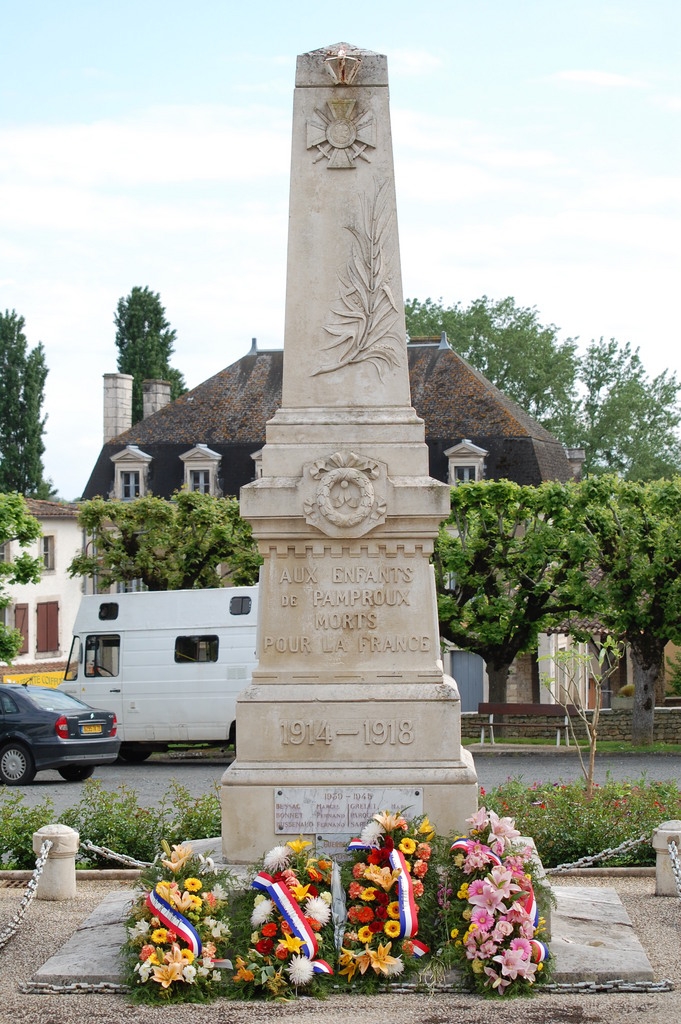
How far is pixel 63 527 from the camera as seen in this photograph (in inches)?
2024

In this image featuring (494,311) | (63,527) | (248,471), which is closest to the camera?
(248,471)

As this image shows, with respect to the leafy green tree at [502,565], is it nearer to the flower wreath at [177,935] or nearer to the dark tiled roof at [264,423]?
the dark tiled roof at [264,423]

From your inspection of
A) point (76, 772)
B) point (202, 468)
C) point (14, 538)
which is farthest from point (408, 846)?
point (202, 468)

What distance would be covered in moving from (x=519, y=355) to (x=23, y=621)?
22318 millimetres

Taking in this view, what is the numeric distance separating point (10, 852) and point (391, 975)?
4.98 meters

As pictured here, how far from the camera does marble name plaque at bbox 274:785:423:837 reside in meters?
8.48

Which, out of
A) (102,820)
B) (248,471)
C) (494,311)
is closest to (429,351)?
(248,471)

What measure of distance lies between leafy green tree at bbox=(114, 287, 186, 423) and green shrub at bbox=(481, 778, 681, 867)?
1705 inches

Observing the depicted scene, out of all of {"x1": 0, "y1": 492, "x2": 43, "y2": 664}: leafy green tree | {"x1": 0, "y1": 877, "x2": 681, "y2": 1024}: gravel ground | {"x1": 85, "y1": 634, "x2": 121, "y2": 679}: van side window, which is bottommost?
{"x1": 0, "y1": 877, "x2": 681, "y2": 1024}: gravel ground

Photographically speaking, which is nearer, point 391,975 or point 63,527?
point 391,975

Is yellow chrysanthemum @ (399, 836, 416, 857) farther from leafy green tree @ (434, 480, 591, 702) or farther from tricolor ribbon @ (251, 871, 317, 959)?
leafy green tree @ (434, 480, 591, 702)

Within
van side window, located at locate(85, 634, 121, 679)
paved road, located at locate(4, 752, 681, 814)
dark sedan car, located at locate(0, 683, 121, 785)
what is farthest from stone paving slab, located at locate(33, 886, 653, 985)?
van side window, located at locate(85, 634, 121, 679)

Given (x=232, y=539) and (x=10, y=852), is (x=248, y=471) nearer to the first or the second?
(x=232, y=539)

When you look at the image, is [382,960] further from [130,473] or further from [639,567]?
[130,473]
